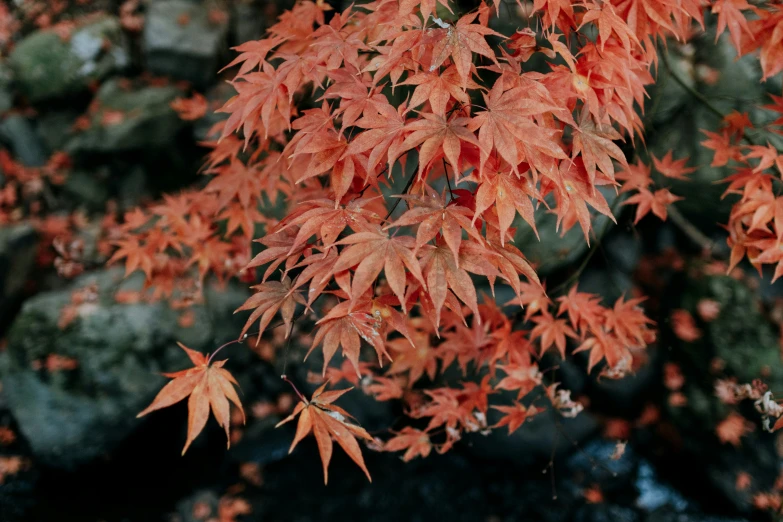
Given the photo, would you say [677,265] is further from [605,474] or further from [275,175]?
[275,175]

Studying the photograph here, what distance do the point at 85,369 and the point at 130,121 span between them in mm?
3283

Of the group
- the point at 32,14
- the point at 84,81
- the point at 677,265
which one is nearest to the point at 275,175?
the point at 677,265

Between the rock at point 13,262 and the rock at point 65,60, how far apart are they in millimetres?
2103

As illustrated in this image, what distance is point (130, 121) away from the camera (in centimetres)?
620

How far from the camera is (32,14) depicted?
272 inches

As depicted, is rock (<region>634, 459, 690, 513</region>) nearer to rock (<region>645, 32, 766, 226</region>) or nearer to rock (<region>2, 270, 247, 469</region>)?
rock (<region>645, 32, 766, 226</region>)

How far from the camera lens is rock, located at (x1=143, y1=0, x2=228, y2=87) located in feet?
20.8

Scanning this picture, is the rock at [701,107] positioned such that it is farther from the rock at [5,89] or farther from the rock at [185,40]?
the rock at [5,89]

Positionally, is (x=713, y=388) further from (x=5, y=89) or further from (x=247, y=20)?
(x=5, y=89)

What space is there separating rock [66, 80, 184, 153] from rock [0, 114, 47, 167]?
21.3 inches

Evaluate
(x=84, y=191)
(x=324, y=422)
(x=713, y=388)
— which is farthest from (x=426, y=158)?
(x=84, y=191)

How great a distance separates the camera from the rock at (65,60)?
21.3ft

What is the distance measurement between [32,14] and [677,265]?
9.29 metres

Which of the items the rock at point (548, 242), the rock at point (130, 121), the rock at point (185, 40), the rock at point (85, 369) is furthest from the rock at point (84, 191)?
the rock at point (548, 242)
